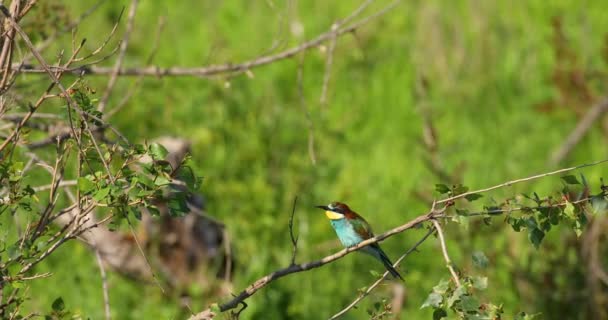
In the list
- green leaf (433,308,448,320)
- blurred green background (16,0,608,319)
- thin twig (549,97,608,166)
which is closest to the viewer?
green leaf (433,308,448,320)

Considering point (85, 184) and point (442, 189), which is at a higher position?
point (85, 184)

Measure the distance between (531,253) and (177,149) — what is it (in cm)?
208

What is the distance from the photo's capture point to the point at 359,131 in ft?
26.6

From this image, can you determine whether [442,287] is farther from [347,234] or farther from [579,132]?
[579,132]

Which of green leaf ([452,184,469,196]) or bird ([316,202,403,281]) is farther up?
bird ([316,202,403,281])

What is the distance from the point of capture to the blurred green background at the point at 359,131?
6.26 m

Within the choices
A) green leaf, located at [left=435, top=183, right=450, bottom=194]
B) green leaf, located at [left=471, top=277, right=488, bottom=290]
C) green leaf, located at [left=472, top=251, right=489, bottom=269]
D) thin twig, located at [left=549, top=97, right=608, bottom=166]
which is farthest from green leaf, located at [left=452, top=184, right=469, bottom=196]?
thin twig, located at [left=549, top=97, right=608, bottom=166]

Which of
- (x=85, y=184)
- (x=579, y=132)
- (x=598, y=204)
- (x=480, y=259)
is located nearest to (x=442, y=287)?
(x=480, y=259)

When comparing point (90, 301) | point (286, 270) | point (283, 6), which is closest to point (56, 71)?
point (286, 270)

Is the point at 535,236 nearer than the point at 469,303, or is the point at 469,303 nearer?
the point at 469,303

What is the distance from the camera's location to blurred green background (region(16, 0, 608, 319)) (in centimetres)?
626

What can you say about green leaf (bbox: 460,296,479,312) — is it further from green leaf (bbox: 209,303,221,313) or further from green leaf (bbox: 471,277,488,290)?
green leaf (bbox: 209,303,221,313)

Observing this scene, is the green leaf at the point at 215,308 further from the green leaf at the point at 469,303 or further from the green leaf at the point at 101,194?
the green leaf at the point at 469,303

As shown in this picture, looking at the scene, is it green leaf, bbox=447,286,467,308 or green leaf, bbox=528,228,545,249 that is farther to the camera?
green leaf, bbox=528,228,545,249
